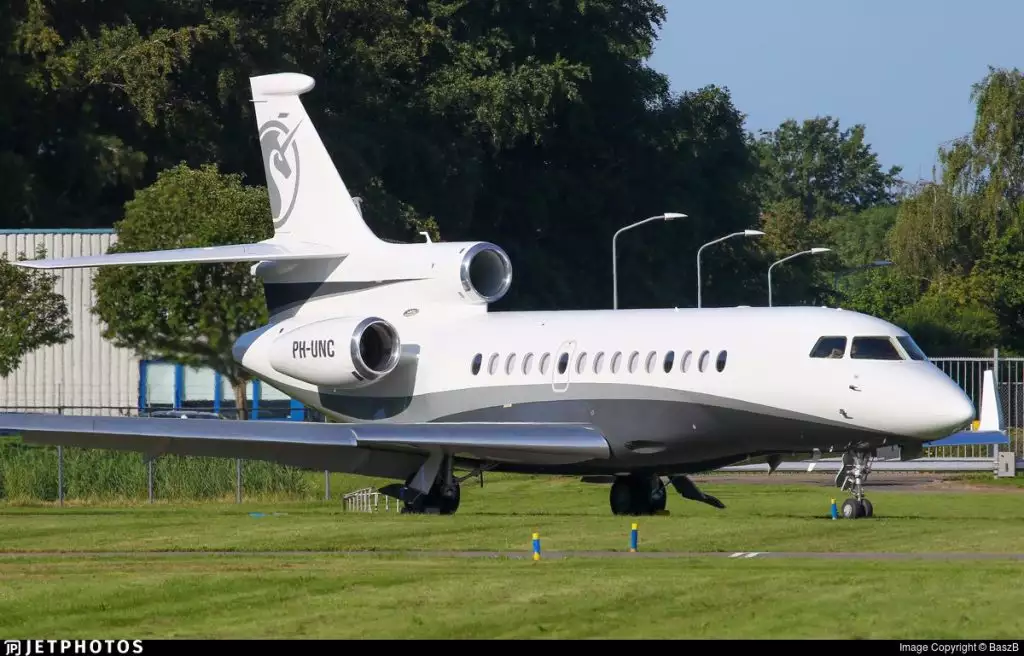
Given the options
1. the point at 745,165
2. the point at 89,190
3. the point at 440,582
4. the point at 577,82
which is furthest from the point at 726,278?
the point at 440,582

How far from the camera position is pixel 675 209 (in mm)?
89938

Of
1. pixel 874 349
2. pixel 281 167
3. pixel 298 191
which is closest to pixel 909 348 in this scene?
pixel 874 349

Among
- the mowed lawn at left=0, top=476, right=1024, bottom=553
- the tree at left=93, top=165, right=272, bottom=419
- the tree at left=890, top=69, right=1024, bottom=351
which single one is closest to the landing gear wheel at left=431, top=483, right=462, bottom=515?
the mowed lawn at left=0, top=476, right=1024, bottom=553

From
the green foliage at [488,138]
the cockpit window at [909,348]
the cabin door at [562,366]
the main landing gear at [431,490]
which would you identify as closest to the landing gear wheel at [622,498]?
the cabin door at [562,366]

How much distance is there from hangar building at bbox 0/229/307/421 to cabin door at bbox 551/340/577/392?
2885 centimetres

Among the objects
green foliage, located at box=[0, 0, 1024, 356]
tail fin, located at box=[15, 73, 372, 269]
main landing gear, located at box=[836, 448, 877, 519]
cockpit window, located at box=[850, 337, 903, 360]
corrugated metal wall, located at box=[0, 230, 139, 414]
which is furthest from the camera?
green foliage, located at box=[0, 0, 1024, 356]

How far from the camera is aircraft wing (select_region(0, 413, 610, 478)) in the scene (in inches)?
1072

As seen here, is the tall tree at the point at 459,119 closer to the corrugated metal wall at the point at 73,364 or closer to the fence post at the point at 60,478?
the corrugated metal wall at the point at 73,364

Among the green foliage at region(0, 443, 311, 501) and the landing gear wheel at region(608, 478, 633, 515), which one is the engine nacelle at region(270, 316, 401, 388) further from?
the green foliage at region(0, 443, 311, 501)

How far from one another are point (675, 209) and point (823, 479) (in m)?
45.0

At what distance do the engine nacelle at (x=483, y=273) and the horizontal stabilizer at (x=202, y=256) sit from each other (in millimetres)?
2483

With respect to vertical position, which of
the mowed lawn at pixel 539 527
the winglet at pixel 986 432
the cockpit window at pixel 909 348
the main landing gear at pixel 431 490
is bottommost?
the mowed lawn at pixel 539 527

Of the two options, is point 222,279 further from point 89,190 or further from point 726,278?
point 726,278

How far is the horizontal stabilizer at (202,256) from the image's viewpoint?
3159 cm
